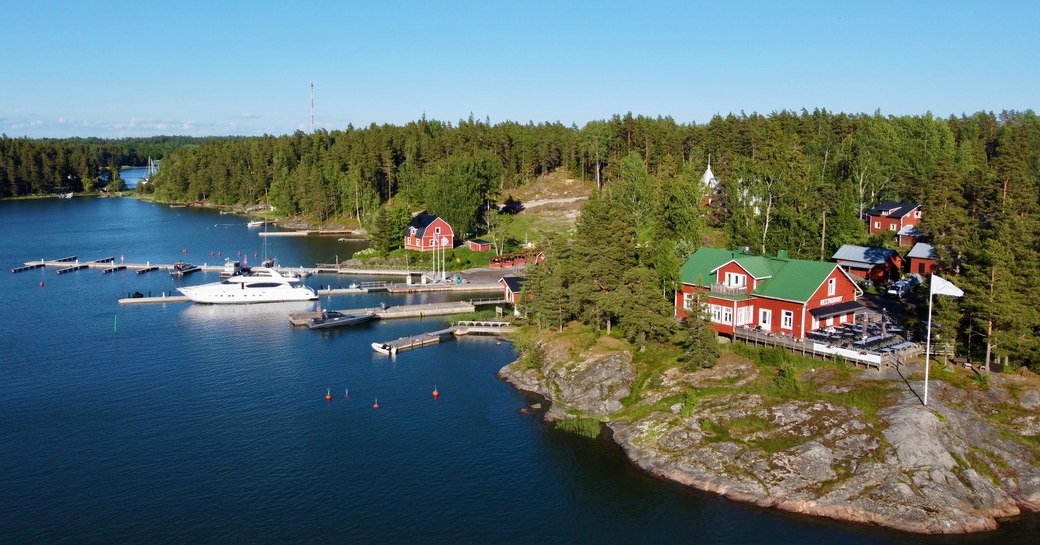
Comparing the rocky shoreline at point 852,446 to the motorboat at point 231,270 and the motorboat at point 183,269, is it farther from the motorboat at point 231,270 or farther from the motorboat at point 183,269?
the motorboat at point 183,269

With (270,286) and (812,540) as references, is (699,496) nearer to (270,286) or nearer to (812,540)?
(812,540)

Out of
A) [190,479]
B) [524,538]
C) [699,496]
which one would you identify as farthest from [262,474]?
[699,496]

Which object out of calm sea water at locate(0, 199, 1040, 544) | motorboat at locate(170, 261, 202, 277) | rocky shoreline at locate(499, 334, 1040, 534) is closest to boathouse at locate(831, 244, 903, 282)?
rocky shoreline at locate(499, 334, 1040, 534)

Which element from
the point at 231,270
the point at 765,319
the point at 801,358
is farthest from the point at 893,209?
the point at 231,270

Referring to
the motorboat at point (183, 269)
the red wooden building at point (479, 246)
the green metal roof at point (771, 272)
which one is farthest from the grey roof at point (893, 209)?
the motorboat at point (183, 269)

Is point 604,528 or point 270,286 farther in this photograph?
point 270,286

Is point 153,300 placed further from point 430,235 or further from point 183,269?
point 430,235
